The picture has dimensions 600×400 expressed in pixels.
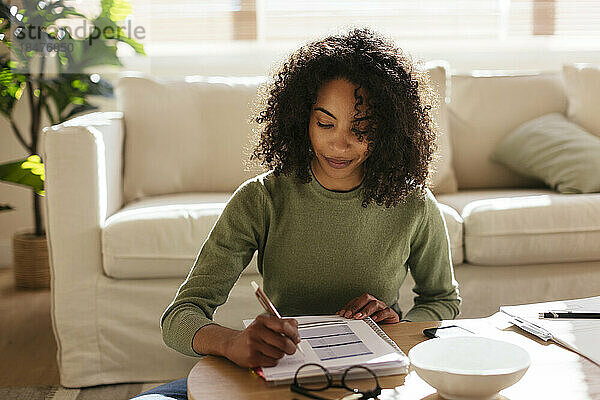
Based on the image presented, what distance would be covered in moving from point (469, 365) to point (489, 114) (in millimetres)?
2015

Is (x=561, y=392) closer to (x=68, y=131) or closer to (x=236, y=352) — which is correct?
(x=236, y=352)

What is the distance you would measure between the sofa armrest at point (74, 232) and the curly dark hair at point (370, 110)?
0.90m

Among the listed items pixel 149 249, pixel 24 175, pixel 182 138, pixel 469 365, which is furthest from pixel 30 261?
pixel 469 365

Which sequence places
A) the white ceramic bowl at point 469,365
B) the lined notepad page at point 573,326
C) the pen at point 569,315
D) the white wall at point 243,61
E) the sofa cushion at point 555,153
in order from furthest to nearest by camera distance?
the white wall at point 243,61 → the sofa cushion at point 555,153 → the pen at point 569,315 → the lined notepad page at point 573,326 → the white ceramic bowl at point 469,365

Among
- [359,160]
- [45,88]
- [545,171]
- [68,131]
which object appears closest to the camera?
[359,160]

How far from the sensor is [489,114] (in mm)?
2811

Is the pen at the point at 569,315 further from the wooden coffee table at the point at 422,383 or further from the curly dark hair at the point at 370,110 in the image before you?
the curly dark hair at the point at 370,110

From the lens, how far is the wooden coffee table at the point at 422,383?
89 cm

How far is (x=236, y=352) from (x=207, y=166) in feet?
5.63

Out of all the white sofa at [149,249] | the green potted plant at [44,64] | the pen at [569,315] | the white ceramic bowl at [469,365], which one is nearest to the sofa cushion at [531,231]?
the white sofa at [149,249]

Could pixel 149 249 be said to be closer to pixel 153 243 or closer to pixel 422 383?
pixel 153 243

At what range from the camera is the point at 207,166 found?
104 inches

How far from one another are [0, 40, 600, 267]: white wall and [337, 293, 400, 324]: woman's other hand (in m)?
2.48

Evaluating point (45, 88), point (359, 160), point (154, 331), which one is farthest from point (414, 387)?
point (45, 88)
